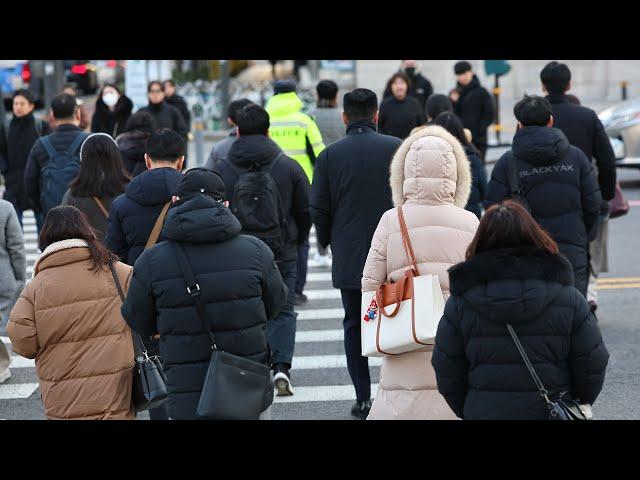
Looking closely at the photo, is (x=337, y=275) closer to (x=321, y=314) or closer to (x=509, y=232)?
(x=509, y=232)

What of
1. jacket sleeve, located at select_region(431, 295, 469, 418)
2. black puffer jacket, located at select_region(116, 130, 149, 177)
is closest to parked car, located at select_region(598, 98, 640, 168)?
black puffer jacket, located at select_region(116, 130, 149, 177)

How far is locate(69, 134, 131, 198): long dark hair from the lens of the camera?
24.3 ft

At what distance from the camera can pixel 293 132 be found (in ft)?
33.3

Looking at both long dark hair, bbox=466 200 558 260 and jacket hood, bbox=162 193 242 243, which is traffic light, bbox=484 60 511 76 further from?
long dark hair, bbox=466 200 558 260

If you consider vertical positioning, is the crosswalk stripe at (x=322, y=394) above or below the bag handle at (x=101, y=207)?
below

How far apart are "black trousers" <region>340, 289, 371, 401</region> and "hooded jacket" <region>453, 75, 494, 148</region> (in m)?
8.51

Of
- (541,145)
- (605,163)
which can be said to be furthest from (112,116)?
(541,145)

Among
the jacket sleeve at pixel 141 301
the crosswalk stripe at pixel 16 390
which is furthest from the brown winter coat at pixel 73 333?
the crosswalk stripe at pixel 16 390

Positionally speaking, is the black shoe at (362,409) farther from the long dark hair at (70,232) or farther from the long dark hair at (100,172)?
the long dark hair at (70,232)

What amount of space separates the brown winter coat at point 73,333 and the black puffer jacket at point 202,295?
39cm

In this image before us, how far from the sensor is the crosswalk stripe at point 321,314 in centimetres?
1067

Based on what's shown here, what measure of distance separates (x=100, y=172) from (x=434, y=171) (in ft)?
8.44

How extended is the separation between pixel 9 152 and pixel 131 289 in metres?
7.19
